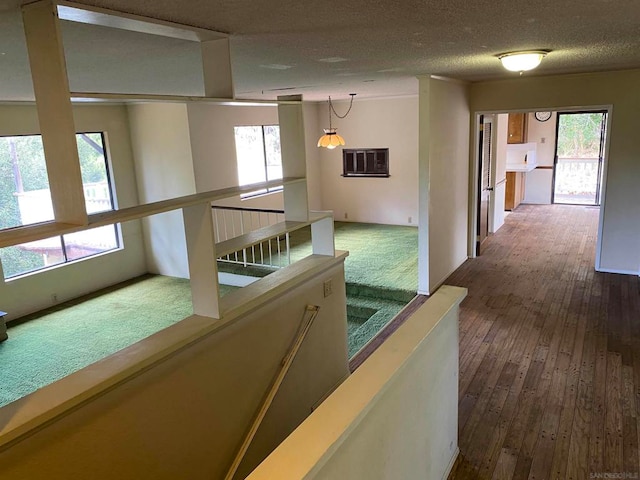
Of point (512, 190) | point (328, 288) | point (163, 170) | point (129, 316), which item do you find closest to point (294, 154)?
point (328, 288)

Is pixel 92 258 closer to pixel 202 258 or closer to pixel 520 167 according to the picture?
pixel 202 258

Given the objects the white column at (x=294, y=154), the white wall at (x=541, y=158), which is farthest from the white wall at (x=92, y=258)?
the white wall at (x=541, y=158)

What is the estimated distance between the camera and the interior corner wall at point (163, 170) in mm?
6836

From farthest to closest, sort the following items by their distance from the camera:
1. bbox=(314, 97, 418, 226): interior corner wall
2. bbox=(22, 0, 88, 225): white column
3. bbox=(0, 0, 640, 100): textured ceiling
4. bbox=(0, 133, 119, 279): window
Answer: bbox=(314, 97, 418, 226): interior corner wall
bbox=(0, 133, 119, 279): window
bbox=(0, 0, 640, 100): textured ceiling
bbox=(22, 0, 88, 225): white column

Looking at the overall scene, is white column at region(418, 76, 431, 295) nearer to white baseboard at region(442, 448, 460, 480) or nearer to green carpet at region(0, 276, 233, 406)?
white baseboard at region(442, 448, 460, 480)

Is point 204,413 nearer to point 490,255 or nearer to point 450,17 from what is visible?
point 450,17

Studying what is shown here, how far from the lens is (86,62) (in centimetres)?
309

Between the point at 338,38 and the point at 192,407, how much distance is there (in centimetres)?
203

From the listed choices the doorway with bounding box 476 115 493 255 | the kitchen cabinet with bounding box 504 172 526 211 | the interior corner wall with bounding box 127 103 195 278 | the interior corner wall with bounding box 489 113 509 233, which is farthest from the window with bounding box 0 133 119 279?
the kitchen cabinet with bounding box 504 172 526 211

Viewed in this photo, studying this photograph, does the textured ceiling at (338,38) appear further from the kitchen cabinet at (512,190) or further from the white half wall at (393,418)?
the kitchen cabinet at (512,190)

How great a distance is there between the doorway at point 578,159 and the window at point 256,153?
258 inches

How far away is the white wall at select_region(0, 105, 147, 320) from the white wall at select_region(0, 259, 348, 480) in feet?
15.2

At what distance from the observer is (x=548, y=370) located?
385 centimetres

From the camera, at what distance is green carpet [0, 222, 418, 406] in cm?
473
